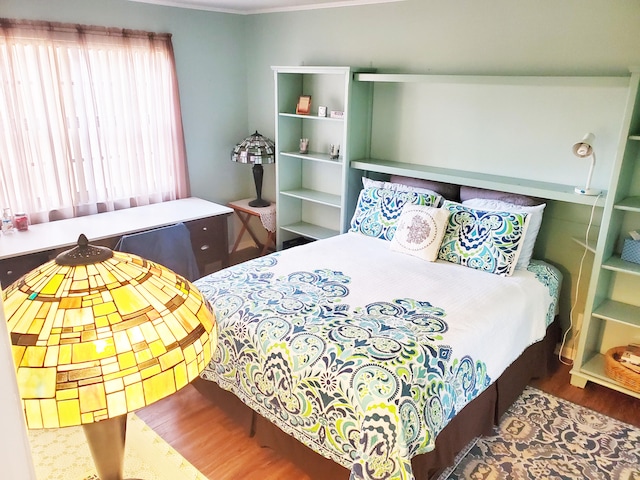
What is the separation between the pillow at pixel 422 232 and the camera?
2975 mm

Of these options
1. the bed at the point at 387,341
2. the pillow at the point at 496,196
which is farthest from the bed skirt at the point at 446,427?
the pillow at the point at 496,196

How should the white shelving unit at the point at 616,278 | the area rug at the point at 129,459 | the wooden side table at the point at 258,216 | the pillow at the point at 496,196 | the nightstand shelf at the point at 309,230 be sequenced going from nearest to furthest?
the area rug at the point at 129,459
the white shelving unit at the point at 616,278
the pillow at the point at 496,196
the nightstand shelf at the point at 309,230
the wooden side table at the point at 258,216

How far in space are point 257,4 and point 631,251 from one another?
3.25 meters

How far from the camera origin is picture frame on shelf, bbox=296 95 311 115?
4008mm

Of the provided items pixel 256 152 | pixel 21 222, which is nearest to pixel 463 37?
pixel 256 152

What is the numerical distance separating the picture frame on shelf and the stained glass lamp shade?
0.43 metres

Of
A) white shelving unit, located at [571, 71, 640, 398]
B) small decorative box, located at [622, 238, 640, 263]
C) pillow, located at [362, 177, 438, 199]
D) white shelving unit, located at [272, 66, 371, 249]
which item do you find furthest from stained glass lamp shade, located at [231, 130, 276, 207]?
small decorative box, located at [622, 238, 640, 263]

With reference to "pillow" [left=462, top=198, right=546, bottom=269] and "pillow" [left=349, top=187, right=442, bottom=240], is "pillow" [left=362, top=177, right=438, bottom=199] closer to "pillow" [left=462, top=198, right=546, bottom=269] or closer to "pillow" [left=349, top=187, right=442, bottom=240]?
"pillow" [left=349, top=187, right=442, bottom=240]

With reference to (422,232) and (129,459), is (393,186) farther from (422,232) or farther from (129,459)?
(129,459)

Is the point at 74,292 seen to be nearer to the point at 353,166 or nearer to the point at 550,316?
the point at 550,316

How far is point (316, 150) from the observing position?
425cm

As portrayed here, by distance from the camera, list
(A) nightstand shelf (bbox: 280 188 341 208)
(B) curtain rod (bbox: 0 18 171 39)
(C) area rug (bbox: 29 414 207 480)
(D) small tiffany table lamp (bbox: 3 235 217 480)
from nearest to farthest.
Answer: (D) small tiffany table lamp (bbox: 3 235 217 480) → (C) area rug (bbox: 29 414 207 480) → (B) curtain rod (bbox: 0 18 171 39) → (A) nightstand shelf (bbox: 280 188 341 208)

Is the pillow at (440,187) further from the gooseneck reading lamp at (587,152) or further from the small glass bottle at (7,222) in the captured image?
the small glass bottle at (7,222)

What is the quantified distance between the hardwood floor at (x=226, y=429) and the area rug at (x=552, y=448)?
16 centimetres
